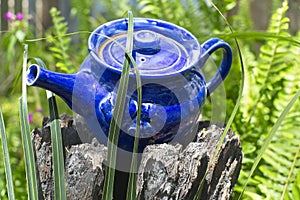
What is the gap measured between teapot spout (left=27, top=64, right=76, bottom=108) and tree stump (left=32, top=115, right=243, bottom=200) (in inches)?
5.1

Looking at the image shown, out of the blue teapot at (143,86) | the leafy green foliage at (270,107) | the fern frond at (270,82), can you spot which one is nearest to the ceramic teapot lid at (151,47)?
the blue teapot at (143,86)

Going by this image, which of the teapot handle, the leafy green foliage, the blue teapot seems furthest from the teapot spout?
the leafy green foliage

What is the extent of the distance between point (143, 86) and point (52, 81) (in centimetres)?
21

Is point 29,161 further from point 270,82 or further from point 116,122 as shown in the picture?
point 270,82

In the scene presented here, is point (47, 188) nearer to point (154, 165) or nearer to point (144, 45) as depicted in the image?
point (154, 165)

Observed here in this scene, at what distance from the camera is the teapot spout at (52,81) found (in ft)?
4.12

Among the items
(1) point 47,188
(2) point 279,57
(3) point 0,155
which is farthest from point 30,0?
(1) point 47,188

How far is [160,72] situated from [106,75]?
0.12 m

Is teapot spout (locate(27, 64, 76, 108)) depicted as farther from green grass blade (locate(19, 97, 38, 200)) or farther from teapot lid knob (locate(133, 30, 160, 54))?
teapot lid knob (locate(133, 30, 160, 54))

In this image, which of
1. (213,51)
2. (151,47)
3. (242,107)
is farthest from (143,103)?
(242,107)

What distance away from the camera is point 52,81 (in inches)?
50.3

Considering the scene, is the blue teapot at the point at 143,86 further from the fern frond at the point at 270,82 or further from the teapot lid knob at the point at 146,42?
the fern frond at the point at 270,82

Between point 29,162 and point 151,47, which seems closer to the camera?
point 29,162

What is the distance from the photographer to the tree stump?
1.25m
